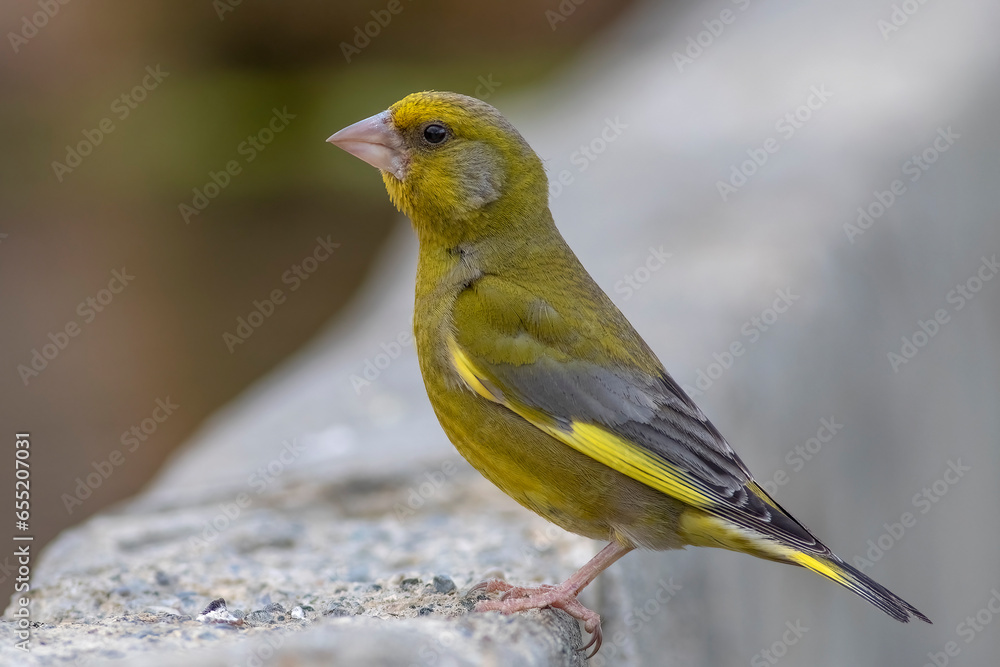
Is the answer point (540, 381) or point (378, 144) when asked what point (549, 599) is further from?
point (378, 144)

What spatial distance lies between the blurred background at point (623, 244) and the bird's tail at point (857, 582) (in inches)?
24.8

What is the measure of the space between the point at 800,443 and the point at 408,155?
2167mm

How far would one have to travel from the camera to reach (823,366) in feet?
16.5

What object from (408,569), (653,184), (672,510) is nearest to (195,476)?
(408,569)

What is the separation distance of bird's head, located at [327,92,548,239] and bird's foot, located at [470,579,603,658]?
114 cm

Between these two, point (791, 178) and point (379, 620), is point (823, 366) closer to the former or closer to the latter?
point (791, 178)

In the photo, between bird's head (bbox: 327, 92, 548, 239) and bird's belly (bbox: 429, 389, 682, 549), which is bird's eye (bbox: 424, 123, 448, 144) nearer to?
bird's head (bbox: 327, 92, 548, 239)

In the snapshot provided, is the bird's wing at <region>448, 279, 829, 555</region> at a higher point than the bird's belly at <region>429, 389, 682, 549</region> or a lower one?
higher

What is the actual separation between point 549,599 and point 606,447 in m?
0.47

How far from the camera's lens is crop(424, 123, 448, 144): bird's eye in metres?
3.53

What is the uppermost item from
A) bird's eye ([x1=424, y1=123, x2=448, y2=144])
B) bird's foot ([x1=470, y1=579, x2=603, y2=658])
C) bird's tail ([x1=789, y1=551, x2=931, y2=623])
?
bird's eye ([x1=424, y1=123, x2=448, y2=144])

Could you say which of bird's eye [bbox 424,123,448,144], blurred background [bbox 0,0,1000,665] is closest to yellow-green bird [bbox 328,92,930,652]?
bird's eye [bbox 424,123,448,144]

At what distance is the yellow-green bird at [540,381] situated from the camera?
2.99 m

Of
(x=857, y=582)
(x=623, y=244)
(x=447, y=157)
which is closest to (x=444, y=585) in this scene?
(x=857, y=582)
